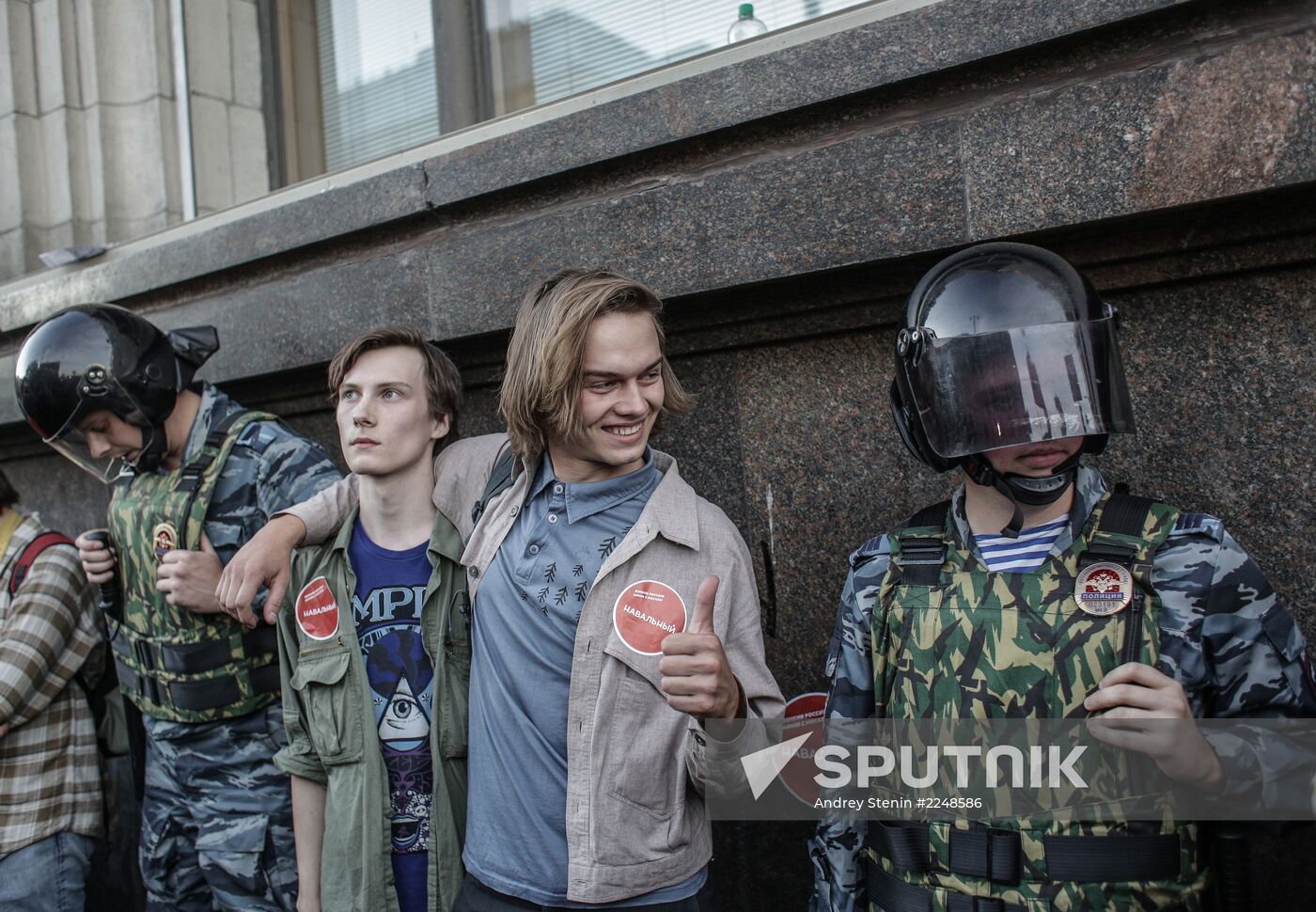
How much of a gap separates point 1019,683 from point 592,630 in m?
0.90

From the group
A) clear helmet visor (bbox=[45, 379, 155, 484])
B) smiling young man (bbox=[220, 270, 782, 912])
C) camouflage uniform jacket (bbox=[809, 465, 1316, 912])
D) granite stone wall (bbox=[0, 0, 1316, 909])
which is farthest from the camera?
clear helmet visor (bbox=[45, 379, 155, 484])

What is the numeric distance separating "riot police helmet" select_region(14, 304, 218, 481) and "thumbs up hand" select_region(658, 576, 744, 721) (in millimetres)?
2251

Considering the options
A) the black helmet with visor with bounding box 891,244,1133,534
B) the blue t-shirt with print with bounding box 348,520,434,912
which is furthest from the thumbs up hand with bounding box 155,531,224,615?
the black helmet with visor with bounding box 891,244,1133,534

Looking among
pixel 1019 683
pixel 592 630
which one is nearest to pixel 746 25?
pixel 592 630

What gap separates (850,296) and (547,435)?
1.11 meters

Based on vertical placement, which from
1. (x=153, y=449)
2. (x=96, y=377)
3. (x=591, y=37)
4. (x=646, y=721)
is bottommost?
(x=646, y=721)

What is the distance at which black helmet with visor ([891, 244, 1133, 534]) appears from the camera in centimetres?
206

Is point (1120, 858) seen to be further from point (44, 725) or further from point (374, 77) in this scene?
point (374, 77)

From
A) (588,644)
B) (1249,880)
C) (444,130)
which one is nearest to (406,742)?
(588,644)

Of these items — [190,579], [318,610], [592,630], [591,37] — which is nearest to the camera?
[592,630]

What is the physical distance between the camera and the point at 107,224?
571 centimetres

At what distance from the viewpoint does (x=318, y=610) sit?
2730 millimetres

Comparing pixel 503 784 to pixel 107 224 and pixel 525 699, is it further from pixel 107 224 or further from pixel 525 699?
pixel 107 224

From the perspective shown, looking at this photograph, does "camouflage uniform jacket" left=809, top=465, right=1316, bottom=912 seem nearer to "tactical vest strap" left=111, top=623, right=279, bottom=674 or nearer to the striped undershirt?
the striped undershirt
